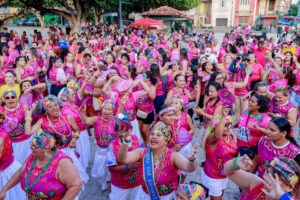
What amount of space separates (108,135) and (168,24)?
90.1 feet

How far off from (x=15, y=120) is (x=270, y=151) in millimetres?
3658

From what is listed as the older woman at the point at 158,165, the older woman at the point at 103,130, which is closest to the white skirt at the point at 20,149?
the older woman at the point at 103,130

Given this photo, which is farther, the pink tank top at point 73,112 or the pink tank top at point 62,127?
the pink tank top at point 73,112

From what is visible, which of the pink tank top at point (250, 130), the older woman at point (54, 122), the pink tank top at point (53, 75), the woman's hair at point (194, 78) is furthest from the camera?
the pink tank top at point (53, 75)

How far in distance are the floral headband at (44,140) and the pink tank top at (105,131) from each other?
122 cm

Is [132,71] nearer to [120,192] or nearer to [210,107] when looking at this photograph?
[210,107]

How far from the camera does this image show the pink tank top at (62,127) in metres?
3.60

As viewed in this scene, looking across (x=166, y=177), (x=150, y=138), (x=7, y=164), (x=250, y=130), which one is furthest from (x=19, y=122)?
(x=250, y=130)

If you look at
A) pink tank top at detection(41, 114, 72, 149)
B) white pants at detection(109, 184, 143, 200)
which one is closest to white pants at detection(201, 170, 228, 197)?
white pants at detection(109, 184, 143, 200)

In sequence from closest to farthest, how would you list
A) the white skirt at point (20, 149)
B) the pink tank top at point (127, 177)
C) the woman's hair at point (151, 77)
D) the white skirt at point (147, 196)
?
the white skirt at point (147, 196), the pink tank top at point (127, 177), the white skirt at point (20, 149), the woman's hair at point (151, 77)

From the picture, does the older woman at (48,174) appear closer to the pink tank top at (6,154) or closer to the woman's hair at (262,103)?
the pink tank top at (6,154)

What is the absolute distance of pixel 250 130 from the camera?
136 inches

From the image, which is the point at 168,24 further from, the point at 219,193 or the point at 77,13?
the point at 219,193

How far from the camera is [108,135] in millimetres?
3770
